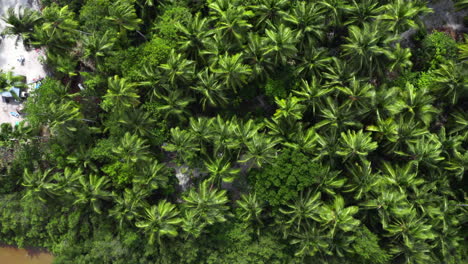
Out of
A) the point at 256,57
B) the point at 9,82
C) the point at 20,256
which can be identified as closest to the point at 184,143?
the point at 256,57

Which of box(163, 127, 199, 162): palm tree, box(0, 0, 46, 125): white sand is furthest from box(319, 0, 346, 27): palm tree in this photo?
box(0, 0, 46, 125): white sand

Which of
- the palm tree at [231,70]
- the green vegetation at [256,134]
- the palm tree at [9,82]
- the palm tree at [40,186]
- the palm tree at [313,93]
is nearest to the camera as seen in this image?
the palm tree at [231,70]

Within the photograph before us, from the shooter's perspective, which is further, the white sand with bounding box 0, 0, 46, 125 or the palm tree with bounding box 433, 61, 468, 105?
the white sand with bounding box 0, 0, 46, 125

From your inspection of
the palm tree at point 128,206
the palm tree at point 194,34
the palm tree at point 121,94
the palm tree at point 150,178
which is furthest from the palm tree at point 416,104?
the palm tree at point 128,206

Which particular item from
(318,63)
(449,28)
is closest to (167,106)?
(318,63)

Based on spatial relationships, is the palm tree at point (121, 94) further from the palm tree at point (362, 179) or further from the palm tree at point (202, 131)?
the palm tree at point (362, 179)

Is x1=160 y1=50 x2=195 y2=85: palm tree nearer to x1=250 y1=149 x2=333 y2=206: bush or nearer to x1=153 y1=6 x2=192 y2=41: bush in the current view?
x1=153 y1=6 x2=192 y2=41: bush

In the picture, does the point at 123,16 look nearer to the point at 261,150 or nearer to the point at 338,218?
the point at 261,150
